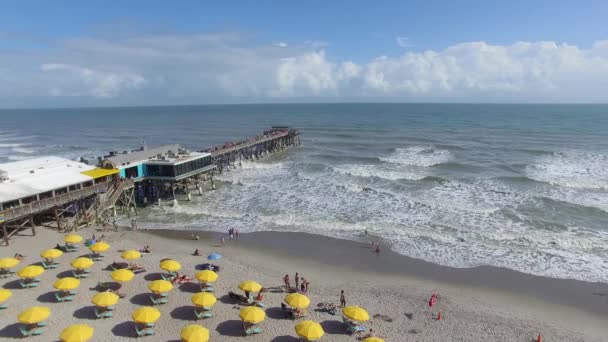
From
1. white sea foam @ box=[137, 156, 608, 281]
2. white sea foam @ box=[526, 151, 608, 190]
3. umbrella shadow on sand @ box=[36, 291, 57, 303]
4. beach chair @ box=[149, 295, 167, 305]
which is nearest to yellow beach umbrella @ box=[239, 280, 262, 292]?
beach chair @ box=[149, 295, 167, 305]

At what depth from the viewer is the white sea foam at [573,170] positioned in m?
40.7

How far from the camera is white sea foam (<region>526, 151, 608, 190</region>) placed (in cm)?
4072

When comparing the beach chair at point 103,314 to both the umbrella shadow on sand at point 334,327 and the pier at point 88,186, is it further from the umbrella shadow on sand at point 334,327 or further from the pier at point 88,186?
the pier at point 88,186

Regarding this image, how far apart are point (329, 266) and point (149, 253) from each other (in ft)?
36.9

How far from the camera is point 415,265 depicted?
934 inches

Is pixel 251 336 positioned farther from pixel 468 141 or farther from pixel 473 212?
pixel 468 141

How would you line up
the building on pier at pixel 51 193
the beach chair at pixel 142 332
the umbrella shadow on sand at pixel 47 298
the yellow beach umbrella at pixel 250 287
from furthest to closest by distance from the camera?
the building on pier at pixel 51 193
the yellow beach umbrella at pixel 250 287
the umbrella shadow on sand at pixel 47 298
the beach chair at pixel 142 332

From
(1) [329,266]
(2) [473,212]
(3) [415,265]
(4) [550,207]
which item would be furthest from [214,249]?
(4) [550,207]

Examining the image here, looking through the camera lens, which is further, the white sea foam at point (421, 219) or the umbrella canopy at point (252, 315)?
the white sea foam at point (421, 219)

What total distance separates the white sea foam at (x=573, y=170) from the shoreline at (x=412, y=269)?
2319 centimetres

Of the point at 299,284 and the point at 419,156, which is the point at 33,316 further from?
the point at 419,156

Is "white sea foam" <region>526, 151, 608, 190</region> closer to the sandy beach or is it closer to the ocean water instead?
the ocean water

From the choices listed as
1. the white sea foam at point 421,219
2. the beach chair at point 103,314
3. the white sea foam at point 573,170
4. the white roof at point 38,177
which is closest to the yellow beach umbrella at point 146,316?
the beach chair at point 103,314

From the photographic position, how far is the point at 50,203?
1032 inches
